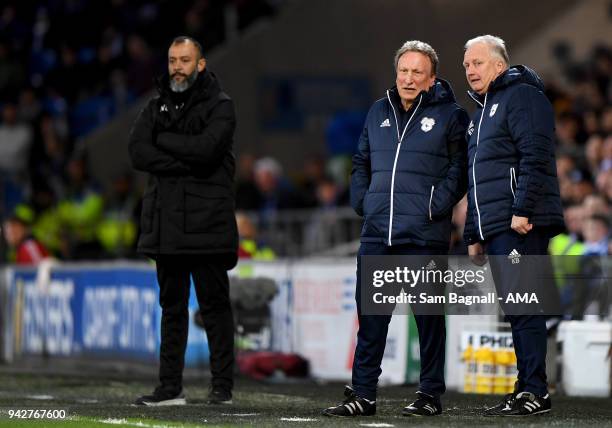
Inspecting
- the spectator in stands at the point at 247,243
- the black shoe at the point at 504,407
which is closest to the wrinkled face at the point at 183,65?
the black shoe at the point at 504,407

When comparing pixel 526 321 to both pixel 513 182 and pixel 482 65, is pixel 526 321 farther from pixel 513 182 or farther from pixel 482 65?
pixel 482 65

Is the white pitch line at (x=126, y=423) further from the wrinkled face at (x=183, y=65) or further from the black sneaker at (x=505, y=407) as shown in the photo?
the wrinkled face at (x=183, y=65)

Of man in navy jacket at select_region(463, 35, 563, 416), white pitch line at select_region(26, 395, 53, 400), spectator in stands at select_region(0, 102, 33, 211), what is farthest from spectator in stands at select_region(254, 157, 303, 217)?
man in navy jacket at select_region(463, 35, 563, 416)

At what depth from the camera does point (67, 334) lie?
16.3 metres

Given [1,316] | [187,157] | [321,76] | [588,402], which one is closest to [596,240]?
[588,402]

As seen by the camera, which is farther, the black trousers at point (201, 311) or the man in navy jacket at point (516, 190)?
the black trousers at point (201, 311)

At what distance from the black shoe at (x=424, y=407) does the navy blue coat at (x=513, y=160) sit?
3.12ft

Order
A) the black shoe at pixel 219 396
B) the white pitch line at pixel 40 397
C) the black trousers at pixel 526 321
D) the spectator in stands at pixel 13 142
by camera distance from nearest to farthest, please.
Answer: the black trousers at pixel 526 321, the black shoe at pixel 219 396, the white pitch line at pixel 40 397, the spectator in stands at pixel 13 142

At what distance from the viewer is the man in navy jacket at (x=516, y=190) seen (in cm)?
898

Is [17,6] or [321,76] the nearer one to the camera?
[321,76]

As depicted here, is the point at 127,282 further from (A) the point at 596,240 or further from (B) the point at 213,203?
(B) the point at 213,203

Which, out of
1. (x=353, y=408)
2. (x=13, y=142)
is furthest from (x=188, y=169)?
(x=13, y=142)

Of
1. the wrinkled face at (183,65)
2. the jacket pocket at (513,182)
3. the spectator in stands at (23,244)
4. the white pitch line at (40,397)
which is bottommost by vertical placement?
the white pitch line at (40,397)

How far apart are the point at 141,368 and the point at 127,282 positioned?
924 mm
